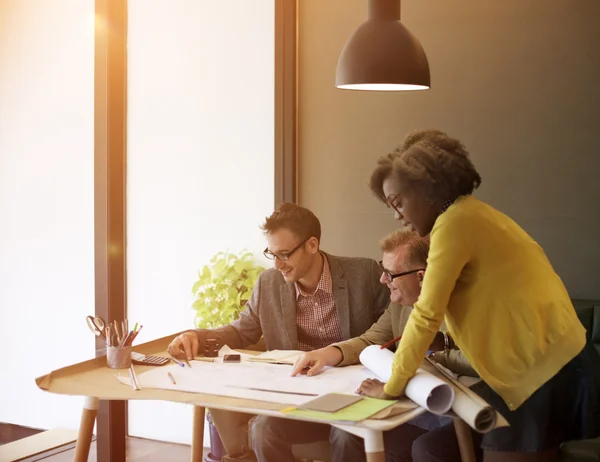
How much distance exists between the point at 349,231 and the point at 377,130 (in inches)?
20.1

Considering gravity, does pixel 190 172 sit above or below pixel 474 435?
above

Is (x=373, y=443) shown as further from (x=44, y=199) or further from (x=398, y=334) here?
(x=44, y=199)

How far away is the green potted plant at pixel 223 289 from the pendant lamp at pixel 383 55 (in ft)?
4.64

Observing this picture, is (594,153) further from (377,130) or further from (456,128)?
(377,130)

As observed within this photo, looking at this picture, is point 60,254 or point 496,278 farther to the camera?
point 60,254

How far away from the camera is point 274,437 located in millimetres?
2744

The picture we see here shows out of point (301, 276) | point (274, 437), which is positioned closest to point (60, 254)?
point (301, 276)

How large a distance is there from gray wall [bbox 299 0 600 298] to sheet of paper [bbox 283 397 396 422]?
1658 mm

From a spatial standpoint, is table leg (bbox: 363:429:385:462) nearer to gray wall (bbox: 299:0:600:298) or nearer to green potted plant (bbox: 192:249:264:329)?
gray wall (bbox: 299:0:600:298)

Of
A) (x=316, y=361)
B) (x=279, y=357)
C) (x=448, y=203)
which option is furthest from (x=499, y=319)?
(x=279, y=357)

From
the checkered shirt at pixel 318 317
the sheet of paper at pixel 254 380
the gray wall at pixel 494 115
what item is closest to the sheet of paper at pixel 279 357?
the sheet of paper at pixel 254 380

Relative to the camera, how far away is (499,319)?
2.03 m

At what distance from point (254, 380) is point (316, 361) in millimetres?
241

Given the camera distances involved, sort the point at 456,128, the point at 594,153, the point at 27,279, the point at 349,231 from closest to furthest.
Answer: the point at 594,153 → the point at 456,128 → the point at 349,231 → the point at 27,279
